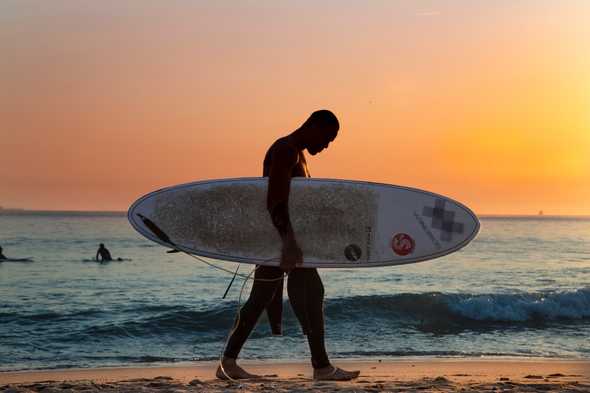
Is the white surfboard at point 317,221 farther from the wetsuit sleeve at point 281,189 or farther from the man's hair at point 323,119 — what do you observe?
the man's hair at point 323,119

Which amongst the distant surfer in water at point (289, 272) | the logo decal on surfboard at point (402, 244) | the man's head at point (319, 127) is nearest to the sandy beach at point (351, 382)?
the distant surfer in water at point (289, 272)

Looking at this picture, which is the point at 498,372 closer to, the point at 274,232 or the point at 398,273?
the point at 274,232

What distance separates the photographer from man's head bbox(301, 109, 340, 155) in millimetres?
5293

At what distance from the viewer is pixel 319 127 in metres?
5.29

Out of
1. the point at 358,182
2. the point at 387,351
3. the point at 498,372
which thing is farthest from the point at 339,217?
the point at 387,351

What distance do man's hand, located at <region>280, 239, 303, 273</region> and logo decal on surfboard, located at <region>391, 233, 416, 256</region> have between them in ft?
3.15

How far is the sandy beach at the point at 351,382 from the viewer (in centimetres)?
549

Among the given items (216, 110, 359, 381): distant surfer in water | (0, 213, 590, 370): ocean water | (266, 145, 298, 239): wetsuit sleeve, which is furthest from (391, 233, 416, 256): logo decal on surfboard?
(0, 213, 590, 370): ocean water

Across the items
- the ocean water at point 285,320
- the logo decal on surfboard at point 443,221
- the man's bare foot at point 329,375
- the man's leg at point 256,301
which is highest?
the logo decal on surfboard at point 443,221

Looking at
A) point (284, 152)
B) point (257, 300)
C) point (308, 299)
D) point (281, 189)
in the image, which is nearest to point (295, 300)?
point (308, 299)

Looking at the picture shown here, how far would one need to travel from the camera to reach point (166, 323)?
11867mm

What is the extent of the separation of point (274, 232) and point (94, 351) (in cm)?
458

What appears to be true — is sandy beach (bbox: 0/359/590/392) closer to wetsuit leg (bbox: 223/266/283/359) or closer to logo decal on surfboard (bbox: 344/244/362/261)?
wetsuit leg (bbox: 223/266/283/359)

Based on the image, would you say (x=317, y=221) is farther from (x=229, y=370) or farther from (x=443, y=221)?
(x=229, y=370)
